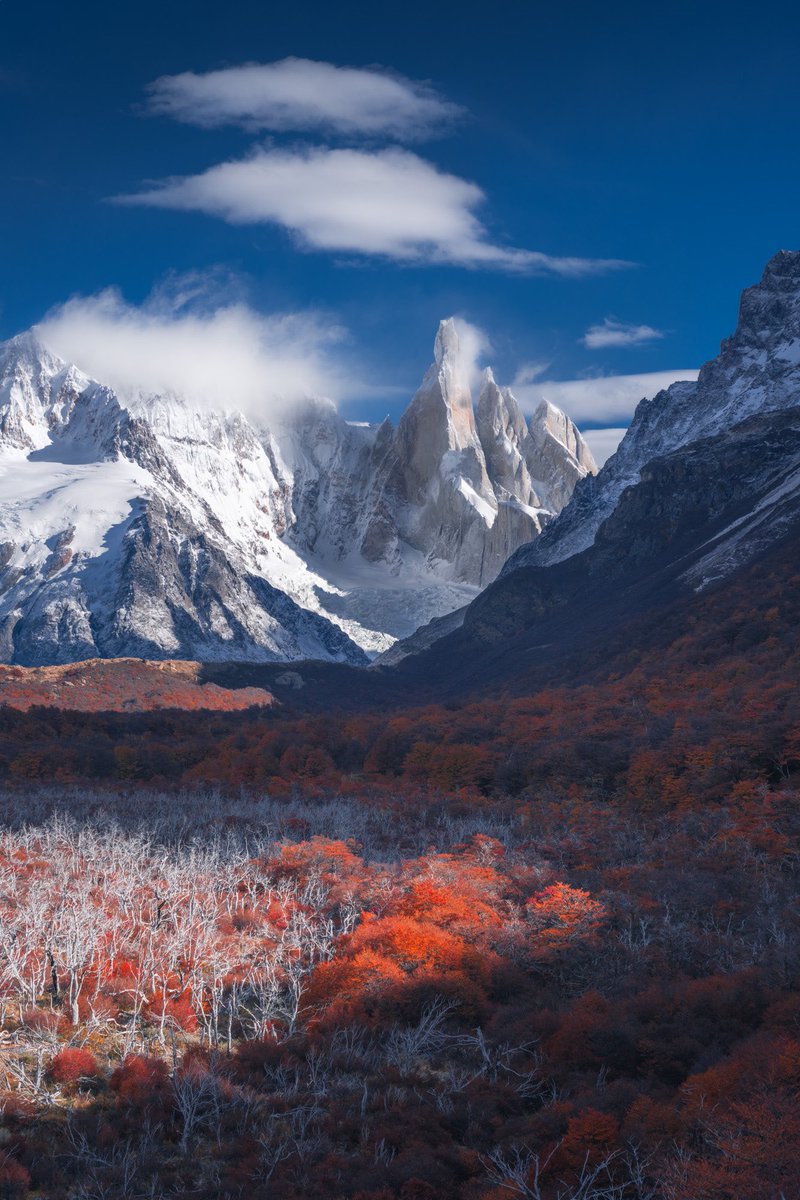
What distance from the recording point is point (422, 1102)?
1473 centimetres

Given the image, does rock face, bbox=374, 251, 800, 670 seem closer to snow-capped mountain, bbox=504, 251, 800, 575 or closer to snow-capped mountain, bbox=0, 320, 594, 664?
snow-capped mountain, bbox=504, 251, 800, 575

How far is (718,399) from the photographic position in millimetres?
120562

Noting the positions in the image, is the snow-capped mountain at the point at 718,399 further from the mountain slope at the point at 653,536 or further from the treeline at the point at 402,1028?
the treeline at the point at 402,1028

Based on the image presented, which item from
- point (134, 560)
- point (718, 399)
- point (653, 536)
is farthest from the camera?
point (134, 560)

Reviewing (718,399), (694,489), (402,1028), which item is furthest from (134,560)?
(402,1028)

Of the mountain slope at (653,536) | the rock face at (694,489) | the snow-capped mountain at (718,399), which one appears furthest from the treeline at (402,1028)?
the snow-capped mountain at (718,399)

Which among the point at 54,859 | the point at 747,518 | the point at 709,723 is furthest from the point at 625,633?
the point at 54,859

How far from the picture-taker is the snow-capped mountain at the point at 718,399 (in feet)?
374

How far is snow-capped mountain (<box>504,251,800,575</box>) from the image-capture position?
114m

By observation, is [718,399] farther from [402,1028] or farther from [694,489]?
[402,1028]

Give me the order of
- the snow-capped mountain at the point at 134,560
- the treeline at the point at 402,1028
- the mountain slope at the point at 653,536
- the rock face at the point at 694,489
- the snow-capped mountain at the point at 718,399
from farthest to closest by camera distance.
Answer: the snow-capped mountain at the point at 134,560 < the snow-capped mountain at the point at 718,399 < the rock face at the point at 694,489 < the mountain slope at the point at 653,536 < the treeline at the point at 402,1028

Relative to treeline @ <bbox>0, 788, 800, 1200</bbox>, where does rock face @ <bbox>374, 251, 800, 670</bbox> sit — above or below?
above

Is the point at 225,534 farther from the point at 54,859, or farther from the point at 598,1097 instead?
the point at 598,1097

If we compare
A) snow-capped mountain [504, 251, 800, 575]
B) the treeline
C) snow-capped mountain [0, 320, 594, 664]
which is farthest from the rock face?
the treeline
